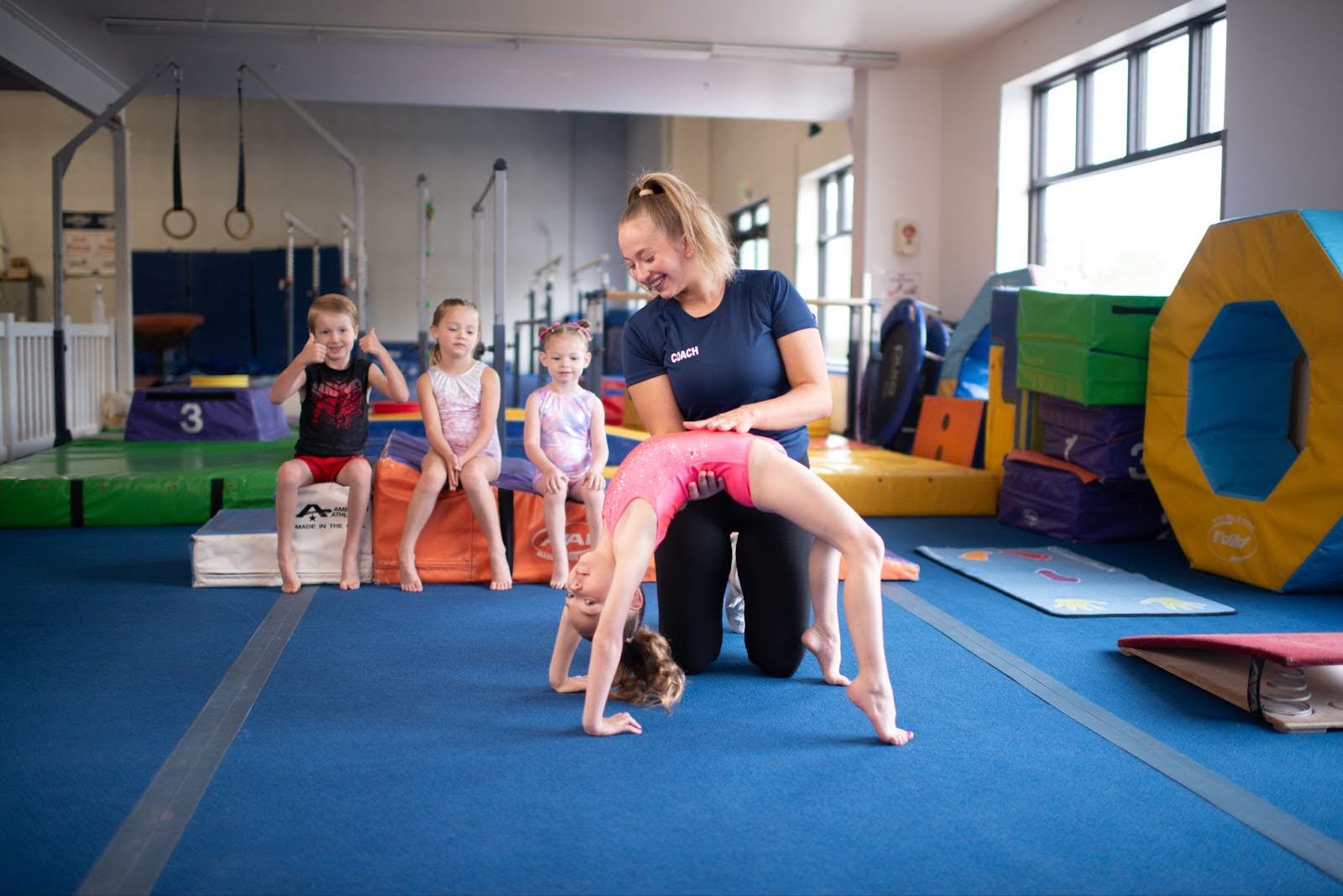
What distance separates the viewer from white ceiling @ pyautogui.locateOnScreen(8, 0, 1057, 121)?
6.88 meters

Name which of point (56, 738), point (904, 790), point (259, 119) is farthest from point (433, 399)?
point (259, 119)

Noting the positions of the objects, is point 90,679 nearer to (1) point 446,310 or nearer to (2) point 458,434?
(2) point 458,434

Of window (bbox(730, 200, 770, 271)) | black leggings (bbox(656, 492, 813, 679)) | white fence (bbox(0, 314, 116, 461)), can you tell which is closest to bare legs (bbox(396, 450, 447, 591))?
black leggings (bbox(656, 492, 813, 679))

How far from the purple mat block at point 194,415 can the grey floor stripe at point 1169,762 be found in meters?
5.18

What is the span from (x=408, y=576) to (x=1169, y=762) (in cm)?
247

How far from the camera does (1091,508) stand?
15.8 feet

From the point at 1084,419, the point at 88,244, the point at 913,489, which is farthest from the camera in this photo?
the point at 88,244

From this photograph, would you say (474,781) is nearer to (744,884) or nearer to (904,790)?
(744,884)

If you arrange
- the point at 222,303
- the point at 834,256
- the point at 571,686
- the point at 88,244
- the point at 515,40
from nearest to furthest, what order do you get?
the point at 571,686 → the point at 515,40 → the point at 834,256 → the point at 88,244 → the point at 222,303

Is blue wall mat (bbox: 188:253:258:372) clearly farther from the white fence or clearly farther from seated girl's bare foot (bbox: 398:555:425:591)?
seated girl's bare foot (bbox: 398:555:425:591)

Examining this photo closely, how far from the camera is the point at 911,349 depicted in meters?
7.11

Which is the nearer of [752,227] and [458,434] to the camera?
[458,434]

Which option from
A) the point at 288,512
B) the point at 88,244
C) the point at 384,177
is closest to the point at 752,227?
the point at 384,177

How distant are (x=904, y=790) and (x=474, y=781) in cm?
82
